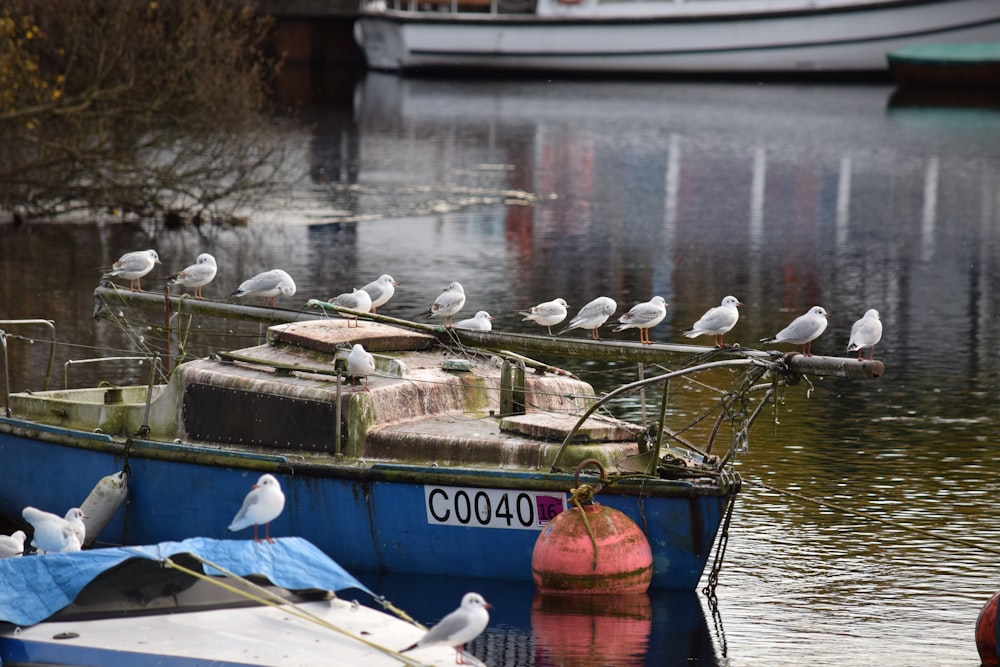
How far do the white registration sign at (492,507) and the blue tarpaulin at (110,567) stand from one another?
92.3 inches

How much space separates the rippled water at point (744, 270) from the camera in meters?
17.6

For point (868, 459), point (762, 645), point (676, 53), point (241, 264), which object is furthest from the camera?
point (676, 53)

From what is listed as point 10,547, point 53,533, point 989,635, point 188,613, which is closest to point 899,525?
point 989,635

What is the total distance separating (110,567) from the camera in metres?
14.6

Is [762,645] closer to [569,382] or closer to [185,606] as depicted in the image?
[569,382]

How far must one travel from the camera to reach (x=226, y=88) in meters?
44.4

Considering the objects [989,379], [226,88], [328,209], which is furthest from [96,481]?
[328,209]

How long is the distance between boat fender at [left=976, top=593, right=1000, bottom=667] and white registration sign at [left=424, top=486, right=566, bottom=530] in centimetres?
403

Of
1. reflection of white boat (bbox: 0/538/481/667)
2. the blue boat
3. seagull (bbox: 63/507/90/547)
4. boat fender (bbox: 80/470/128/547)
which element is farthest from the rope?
seagull (bbox: 63/507/90/547)

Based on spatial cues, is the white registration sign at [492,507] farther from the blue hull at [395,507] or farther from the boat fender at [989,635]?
the boat fender at [989,635]

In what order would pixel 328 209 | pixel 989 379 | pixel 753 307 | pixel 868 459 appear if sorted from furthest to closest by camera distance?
pixel 328 209
pixel 753 307
pixel 989 379
pixel 868 459

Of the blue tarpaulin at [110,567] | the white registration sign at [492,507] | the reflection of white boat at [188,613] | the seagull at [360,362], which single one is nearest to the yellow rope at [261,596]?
the reflection of white boat at [188,613]

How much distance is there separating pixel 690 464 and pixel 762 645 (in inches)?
79.1

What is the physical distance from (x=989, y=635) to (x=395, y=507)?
19.0ft
